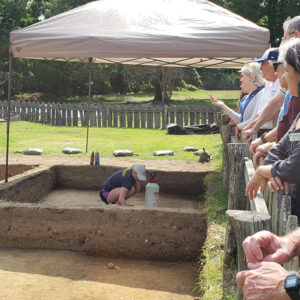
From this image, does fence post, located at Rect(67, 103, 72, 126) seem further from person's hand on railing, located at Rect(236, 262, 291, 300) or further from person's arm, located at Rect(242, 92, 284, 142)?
person's hand on railing, located at Rect(236, 262, 291, 300)

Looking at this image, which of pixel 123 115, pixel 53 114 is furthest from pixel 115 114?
pixel 53 114

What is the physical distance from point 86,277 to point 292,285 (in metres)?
3.06

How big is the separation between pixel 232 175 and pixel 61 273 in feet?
6.14

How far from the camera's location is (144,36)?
559cm

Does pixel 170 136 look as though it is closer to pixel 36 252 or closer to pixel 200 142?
pixel 200 142

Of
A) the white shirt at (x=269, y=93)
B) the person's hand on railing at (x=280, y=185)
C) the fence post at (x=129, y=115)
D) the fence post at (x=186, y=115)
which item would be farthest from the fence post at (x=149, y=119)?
the person's hand on railing at (x=280, y=185)

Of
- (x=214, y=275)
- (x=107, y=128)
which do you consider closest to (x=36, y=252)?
(x=214, y=275)

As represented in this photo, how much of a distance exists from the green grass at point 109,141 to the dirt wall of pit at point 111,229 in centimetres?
374

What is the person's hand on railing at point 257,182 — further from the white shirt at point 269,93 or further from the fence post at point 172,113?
the fence post at point 172,113

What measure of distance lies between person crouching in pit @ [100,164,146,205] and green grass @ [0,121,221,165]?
9.25 ft

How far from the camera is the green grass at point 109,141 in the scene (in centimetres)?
981

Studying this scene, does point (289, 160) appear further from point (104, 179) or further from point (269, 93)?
point (104, 179)

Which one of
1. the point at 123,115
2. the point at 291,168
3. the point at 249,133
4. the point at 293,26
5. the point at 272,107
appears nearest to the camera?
the point at 291,168

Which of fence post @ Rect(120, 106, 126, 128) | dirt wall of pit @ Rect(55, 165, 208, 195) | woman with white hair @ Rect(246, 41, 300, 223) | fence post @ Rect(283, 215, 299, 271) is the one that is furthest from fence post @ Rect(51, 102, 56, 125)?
fence post @ Rect(283, 215, 299, 271)
